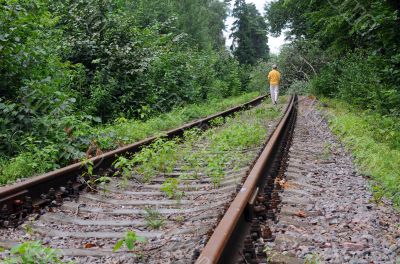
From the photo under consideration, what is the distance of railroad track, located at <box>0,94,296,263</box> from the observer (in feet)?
9.09

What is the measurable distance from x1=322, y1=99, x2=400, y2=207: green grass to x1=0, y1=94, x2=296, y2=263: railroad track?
117cm

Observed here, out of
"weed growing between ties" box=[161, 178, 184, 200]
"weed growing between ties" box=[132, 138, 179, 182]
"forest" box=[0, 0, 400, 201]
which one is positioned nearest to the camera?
"weed growing between ties" box=[161, 178, 184, 200]

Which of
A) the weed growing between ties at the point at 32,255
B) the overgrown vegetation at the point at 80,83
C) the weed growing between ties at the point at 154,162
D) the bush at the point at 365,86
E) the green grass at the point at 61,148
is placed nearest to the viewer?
the weed growing between ties at the point at 32,255

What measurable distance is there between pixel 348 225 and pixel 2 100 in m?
5.82

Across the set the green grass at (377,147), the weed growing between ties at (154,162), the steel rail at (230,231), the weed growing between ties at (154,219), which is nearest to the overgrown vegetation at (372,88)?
the green grass at (377,147)

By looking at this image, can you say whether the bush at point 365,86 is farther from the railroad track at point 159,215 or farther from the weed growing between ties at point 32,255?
the weed growing between ties at point 32,255

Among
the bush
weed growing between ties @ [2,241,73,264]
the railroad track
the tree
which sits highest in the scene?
the tree

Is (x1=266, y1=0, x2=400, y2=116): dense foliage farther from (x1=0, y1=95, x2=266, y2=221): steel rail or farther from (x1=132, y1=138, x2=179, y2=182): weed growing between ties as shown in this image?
(x1=0, y1=95, x2=266, y2=221): steel rail

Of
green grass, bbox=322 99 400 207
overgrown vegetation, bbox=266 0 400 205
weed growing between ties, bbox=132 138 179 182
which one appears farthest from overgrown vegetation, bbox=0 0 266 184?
overgrown vegetation, bbox=266 0 400 205

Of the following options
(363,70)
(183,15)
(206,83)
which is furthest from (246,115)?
(183,15)

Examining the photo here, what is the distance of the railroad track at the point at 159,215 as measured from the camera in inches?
109

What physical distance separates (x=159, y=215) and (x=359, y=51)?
16.3m

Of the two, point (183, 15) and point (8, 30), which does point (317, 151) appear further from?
point (183, 15)

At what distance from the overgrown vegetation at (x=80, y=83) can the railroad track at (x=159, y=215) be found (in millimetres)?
1361
